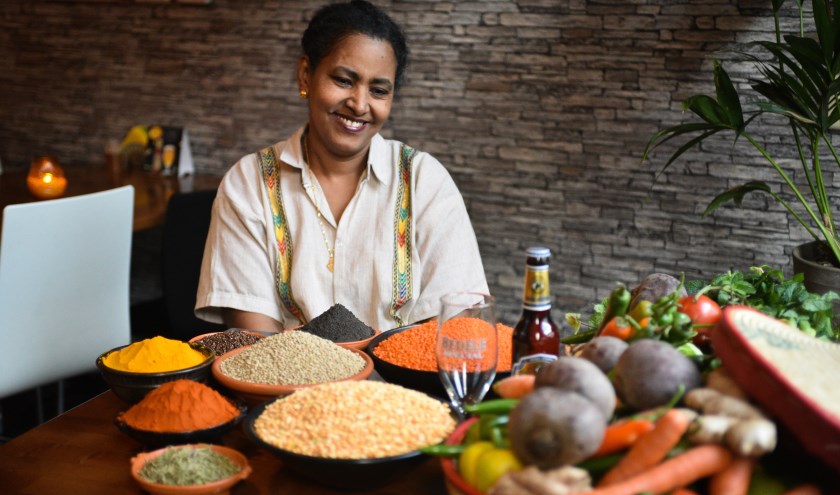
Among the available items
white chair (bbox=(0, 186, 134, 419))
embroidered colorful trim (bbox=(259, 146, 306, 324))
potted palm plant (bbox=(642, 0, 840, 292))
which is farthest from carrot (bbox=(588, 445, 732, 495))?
white chair (bbox=(0, 186, 134, 419))

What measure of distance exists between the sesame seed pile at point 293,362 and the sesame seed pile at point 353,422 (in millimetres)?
121

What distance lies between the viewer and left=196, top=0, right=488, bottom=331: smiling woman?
2.14 metres

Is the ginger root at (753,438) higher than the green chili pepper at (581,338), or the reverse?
the ginger root at (753,438)

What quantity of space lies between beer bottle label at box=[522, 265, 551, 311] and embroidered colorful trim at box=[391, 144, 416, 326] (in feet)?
3.32

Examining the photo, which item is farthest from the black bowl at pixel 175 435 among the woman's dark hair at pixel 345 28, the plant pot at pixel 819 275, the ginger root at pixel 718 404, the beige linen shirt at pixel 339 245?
the plant pot at pixel 819 275

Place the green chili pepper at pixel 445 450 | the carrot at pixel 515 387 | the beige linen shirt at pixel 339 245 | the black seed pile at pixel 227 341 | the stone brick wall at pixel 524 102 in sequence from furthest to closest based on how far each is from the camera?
the stone brick wall at pixel 524 102 → the beige linen shirt at pixel 339 245 → the black seed pile at pixel 227 341 → the carrot at pixel 515 387 → the green chili pepper at pixel 445 450

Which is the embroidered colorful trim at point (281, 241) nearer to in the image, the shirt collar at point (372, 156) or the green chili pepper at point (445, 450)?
the shirt collar at point (372, 156)

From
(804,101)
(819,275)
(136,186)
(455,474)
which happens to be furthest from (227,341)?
(136,186)

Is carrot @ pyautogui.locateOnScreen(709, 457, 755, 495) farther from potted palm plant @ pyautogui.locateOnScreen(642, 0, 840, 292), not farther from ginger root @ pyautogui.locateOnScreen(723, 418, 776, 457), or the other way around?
potted palm plant @ pyautogui.locateOnScreen(642, 0, 840, 292)

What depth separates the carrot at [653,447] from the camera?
891mm

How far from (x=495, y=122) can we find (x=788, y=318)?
2061mm

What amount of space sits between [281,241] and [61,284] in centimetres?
81

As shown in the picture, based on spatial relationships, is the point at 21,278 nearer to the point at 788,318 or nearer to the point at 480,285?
the point at 480,285

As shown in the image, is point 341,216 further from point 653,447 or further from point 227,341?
point 653,447
